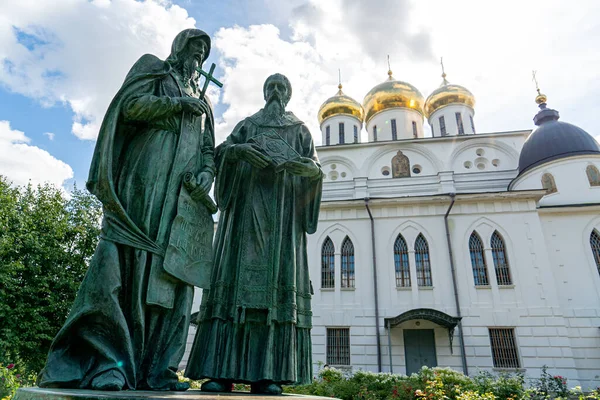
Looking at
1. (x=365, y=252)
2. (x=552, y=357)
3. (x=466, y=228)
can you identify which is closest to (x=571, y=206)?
(x=466, y=228)

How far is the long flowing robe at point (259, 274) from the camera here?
281 cm

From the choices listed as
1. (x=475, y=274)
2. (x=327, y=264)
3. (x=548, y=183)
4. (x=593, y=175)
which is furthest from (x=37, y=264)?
(x=593, y=175)

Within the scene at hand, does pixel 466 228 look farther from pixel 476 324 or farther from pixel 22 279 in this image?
pixel 22 279

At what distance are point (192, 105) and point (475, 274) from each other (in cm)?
1825

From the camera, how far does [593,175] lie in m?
19.6

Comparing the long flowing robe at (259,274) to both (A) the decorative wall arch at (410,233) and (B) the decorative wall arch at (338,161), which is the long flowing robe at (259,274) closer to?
(A) the decorative wall arch at (410,233)

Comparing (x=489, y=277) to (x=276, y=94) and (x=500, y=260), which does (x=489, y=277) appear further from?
(x=276, y=94)

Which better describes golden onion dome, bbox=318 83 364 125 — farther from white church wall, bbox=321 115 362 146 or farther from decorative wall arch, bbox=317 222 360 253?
decorative wall arch, bbox=317 222 360 253

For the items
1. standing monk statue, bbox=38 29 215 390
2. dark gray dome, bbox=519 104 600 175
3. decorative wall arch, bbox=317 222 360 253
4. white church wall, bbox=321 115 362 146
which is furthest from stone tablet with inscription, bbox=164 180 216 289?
white church wall, bbox=321 115 362 146

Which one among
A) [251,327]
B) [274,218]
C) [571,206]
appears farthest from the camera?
[571,206]

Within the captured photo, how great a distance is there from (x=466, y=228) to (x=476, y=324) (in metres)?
4.56

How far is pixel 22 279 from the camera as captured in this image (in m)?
17.6

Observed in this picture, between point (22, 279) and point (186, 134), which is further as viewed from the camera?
point (22, 279)

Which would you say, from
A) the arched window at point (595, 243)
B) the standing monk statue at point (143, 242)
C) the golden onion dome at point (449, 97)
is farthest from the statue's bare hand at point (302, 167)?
the golden onion dome at point (449, 97)
